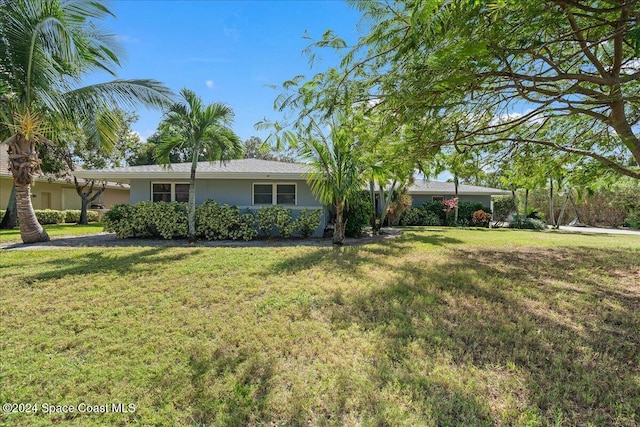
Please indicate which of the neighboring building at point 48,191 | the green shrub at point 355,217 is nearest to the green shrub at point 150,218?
the green shrub at point 355,217

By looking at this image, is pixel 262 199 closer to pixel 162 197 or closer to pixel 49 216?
pixel 162 197

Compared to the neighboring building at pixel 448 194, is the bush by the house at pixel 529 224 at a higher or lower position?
lower

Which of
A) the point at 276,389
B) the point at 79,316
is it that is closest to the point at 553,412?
the point at 276,389

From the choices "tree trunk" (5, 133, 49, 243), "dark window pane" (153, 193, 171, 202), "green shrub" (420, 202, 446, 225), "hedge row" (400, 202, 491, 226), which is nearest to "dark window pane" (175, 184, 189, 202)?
"dark window pane" (153, 193, 171, 202)

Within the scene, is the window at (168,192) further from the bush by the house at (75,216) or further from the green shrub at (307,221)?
the bush by the house at (75,216)

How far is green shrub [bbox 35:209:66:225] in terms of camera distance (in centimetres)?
1805

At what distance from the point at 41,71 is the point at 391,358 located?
10.9m

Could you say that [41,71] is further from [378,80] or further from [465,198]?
[465,198]

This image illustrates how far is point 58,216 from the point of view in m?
19.6

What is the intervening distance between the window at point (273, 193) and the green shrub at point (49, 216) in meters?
14.2

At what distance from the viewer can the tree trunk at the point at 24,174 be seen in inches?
398

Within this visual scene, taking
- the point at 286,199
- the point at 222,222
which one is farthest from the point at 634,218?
the point at 222,222

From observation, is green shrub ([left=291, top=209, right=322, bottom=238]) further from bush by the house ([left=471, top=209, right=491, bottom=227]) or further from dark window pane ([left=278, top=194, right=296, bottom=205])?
bush by the house ([left=471, top=209, right=491, bottom=227])

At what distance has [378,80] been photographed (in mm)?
4855
